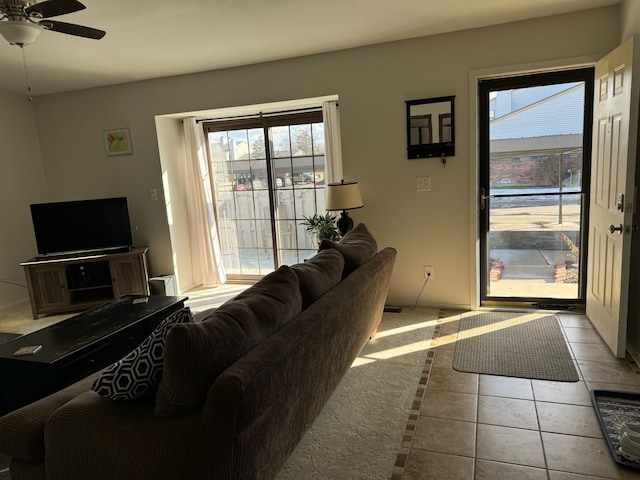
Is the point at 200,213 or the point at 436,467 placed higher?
the point at 200,213

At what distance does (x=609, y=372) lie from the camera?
8.93ft

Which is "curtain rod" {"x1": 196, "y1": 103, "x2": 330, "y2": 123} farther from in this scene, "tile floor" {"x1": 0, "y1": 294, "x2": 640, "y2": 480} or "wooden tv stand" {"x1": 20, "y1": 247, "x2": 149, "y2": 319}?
"tile floor" {"x1": 0, "y1": 294, "x2": 640, "y2": 480}

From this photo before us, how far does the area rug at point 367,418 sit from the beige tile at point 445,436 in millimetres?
98

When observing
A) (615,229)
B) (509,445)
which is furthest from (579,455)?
(615,229)

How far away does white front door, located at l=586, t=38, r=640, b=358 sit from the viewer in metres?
2.63

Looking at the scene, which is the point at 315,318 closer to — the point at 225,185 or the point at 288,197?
the point at 288,197

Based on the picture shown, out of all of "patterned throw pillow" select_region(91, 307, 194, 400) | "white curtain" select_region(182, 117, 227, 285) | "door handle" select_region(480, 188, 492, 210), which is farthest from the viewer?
"white curtain" select_region(182, 117, 227, 285)

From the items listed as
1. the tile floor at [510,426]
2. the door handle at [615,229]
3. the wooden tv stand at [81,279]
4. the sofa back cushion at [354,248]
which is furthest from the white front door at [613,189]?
the wooden tv stand at [81,279]

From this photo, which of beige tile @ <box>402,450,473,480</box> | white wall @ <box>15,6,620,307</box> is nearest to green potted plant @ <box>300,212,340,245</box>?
white wall @ <box>15,6,620,307</box>

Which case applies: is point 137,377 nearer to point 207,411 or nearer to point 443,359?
point 207,411

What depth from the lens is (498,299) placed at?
13.4 ft

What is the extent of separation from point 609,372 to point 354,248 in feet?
5.85

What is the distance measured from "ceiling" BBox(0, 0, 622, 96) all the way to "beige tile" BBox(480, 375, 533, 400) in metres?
2.57

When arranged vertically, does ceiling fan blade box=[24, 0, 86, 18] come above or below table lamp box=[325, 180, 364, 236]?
above
